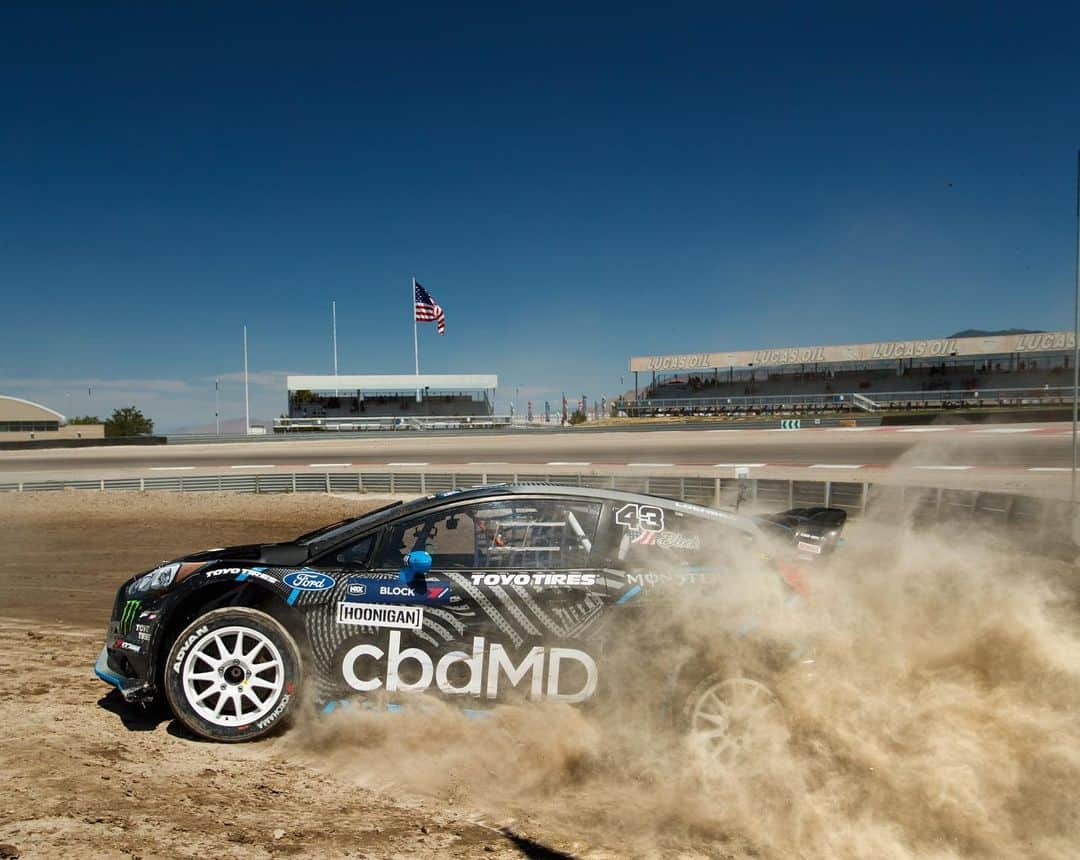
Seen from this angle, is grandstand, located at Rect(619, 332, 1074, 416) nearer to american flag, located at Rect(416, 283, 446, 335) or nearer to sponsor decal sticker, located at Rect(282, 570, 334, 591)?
american flag, located at Rect(416, 283, 446, 335)

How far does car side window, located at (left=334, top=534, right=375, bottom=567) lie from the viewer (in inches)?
147

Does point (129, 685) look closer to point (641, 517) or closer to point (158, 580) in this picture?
point (158, 580)

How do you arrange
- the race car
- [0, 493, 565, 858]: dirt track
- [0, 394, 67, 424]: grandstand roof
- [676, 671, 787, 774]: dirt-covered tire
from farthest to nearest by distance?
1. [0, 394, 67, 424]: grandstand roof
2. the race car
3. [676, 671, 787, 774]: dirt-covered tire
4. [0, 493, 565, 858]: dirt track

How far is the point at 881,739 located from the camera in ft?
10.6

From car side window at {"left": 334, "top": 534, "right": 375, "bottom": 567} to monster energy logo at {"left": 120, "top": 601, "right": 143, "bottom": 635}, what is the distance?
1.11 m

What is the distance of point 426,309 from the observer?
48.9 meters

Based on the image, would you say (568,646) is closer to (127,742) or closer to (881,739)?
(881,739)

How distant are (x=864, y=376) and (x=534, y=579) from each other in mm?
56677

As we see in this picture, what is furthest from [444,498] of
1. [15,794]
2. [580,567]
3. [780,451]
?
[780,451]

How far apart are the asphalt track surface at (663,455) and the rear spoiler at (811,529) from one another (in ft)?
39.9

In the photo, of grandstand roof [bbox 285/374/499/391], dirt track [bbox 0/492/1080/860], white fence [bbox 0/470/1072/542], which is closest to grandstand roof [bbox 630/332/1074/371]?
grandstand roof [bbox 285/374/499/391]

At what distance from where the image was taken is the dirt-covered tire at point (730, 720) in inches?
129

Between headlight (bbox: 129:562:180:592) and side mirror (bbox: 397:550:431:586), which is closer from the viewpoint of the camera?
side mirror (bbox: 397:550:431:586)

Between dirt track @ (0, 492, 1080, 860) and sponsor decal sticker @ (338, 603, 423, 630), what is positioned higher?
sponsor decal sticker @ (338, 603, 423, 630)
